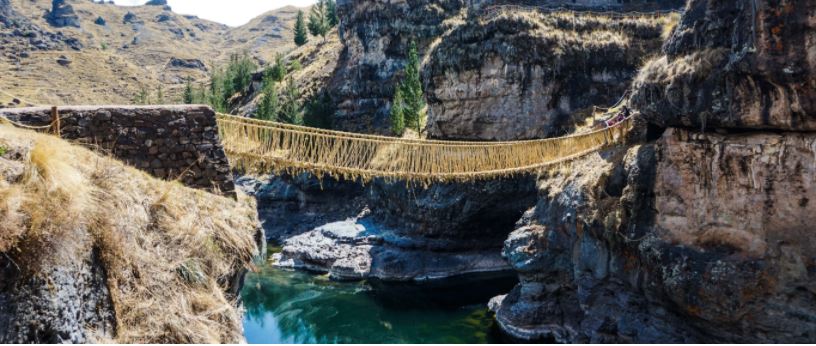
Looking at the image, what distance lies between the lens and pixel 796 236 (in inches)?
347

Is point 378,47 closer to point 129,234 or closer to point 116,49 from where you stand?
point 129,234

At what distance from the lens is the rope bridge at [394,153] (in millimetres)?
8281

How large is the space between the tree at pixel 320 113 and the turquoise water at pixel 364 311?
13.9 m

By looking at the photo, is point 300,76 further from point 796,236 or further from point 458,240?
point 796,236

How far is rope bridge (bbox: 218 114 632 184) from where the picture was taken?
8281 millimetres

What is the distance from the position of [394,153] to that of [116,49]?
9190cm

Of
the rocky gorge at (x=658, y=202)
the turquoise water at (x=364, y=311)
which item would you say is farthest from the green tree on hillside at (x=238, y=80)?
the turquoise water at (x=364, y=311)

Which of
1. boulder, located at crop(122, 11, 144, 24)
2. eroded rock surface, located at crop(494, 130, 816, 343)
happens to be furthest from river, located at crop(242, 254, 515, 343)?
boulder, located at crop(122, 11, 144, 24)

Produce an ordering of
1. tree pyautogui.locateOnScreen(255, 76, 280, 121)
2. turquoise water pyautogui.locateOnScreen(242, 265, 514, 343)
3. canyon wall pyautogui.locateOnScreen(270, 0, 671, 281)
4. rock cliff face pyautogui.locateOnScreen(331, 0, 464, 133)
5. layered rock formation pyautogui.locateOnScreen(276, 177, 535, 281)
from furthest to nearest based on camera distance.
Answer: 1. tree pyautogui.locateOnScreen(255, 76, 280, 121)
2. rock cliff face pyautogui.locateOnScreen(331, 0, 464, 133)
3. canyon wall pyautogui.locateOnScreen(270, 0, 671, 281)
4. layered rock formation pyautogui.locateOnScreen(276, 177, 535, 281)
5. turquoise water pyautogui.locateOnScreen(242, 265, 514, 343)

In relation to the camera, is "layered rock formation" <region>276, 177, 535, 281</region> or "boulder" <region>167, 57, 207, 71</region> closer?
"layered rock formation" <region>276, 177, 535, 281</region>

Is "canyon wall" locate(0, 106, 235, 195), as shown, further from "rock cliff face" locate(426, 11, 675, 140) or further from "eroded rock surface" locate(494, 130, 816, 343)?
"rock cliff face" locate(426, 11, 675, 140)

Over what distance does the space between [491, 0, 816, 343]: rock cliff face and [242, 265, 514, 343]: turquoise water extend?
385 cm

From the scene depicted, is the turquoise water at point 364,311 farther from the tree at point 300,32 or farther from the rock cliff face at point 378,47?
the tree at point 300,32

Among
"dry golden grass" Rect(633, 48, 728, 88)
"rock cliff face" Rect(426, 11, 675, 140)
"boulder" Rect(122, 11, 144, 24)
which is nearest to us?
"dry golden grass" Rect(633, 48, 728, 88)
